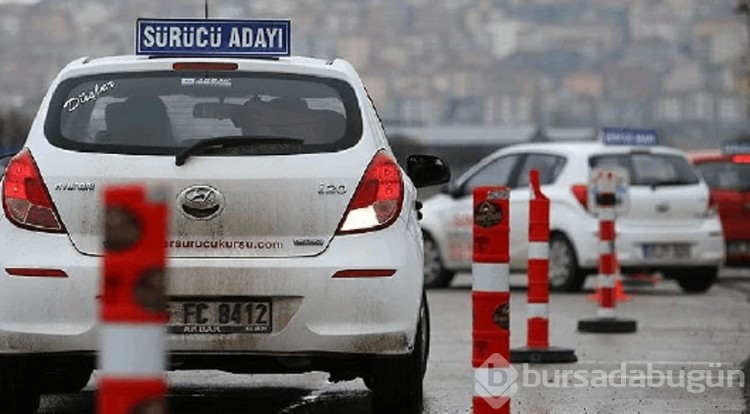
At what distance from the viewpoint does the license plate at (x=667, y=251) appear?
70.7 ft

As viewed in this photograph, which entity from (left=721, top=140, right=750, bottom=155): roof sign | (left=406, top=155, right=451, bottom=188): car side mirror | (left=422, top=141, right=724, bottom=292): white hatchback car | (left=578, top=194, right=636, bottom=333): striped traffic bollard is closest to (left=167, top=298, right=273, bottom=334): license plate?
(left=406, top=155, right=451, bottom=188): car side mirror

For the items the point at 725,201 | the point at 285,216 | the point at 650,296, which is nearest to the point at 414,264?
the point at 285,216

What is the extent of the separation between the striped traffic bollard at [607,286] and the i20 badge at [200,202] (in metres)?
7.12

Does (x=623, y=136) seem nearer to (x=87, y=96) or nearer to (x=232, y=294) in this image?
(x=87, y=96)

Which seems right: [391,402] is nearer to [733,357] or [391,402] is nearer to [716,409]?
[716,409]

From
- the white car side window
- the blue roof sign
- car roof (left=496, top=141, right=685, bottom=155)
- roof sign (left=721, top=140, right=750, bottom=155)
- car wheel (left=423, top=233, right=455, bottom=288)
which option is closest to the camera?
the blue roof sign

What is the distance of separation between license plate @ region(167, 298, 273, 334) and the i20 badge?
325 millimetres

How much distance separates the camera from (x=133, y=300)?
498 centimetres

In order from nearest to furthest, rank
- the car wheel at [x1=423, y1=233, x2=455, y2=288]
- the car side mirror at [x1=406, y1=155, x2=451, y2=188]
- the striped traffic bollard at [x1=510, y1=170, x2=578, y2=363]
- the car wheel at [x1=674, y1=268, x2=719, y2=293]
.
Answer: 1. the car side mirror at [x1=406, y1=155, x2=451, y2=188]
2. the striped traffic bollard at [x1=510, y1=170, x2=578, y2=363]
3. the car wheel at [x1=674, y1=268, x2=719, y2=293]
4. the car wheel at [x1=423, y1=233, x2=455, y2=288]

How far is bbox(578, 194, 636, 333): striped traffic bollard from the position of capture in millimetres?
15641

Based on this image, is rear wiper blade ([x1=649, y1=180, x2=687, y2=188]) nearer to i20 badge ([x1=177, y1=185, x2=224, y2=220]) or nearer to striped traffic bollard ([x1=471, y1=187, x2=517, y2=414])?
i20 badge ([x1=177, y1=185, x2=224, y2=220])

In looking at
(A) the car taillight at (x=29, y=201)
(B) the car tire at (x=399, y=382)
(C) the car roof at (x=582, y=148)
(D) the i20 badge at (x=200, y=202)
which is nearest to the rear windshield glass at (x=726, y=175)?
(C) the car roof at (x=582, y=148)

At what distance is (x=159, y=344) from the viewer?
5.04 metres

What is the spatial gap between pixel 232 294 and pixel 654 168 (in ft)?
45.5
